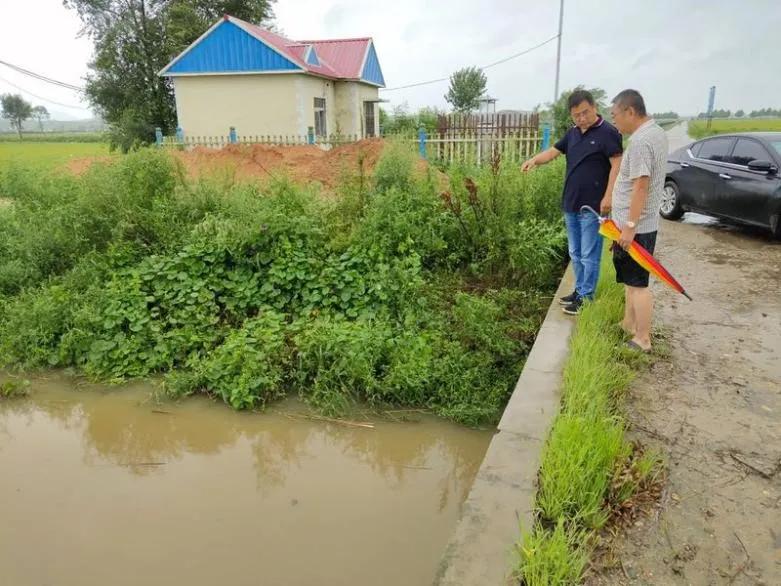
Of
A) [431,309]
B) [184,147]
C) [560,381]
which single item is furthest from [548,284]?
[184,147]

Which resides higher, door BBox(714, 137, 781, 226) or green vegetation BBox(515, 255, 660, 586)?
door BBox(714, 137, 781, 226)

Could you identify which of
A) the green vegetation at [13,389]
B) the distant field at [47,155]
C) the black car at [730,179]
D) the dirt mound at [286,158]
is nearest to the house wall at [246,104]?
the distant field at [47,155]

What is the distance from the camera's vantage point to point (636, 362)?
3.94m

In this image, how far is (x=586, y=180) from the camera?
15.2 ft

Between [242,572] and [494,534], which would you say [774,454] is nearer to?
[494,534]

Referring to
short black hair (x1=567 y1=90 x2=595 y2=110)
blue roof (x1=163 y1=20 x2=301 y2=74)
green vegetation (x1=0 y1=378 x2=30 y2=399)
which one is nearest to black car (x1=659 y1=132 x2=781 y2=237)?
short black hair (x1=567 y1=90 x2=595 y2=110)

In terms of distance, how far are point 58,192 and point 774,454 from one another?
804cm

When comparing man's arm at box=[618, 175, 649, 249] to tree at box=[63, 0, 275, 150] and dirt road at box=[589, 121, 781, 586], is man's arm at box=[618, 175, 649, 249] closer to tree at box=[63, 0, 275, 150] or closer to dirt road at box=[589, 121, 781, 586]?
dirt road at box=[589, 121, 781, 586]

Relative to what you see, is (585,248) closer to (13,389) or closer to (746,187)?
(746,187)

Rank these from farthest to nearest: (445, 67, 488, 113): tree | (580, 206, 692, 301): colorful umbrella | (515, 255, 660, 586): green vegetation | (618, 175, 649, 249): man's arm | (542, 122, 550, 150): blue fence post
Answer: (445, 67, 488, 113): tree
(542, 122, 550, 150): blue fence post
(580, 206, 692, 301): colorful umbrella
(618, 175, 649, 249): man's arm
(515, 255, 660, 586): green vegetation

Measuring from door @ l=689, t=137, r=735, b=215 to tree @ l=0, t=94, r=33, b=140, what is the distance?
347 ft

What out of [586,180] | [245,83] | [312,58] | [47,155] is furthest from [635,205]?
[47,155]

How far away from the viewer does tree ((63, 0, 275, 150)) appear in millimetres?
26094

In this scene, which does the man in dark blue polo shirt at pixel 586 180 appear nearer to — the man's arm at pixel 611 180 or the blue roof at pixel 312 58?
the man's arm at pixel 611 180
